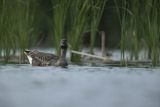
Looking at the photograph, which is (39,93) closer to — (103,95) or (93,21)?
(103,95)

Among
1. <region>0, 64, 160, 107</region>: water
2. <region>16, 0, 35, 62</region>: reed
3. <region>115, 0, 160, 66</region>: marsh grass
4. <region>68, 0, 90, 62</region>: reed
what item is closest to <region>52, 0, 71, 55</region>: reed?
<region>68, 0, 90, 62</region>: reed

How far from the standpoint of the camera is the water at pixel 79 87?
319 inches

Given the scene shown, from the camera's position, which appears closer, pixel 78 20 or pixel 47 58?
pixel 47 58

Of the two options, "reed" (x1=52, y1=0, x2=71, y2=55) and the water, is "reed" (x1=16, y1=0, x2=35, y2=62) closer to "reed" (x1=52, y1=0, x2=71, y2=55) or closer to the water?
"reed" (x1=52, y1=0, x2=71, y2=55)

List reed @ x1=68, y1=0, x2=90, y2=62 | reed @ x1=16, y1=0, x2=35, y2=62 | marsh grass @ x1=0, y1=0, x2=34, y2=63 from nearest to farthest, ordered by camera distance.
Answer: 1. marsh grass @ x1=0, y1=0, x2=34, y2=63
2. reed @ x1=68, y1=0, x2=90, y2=62
3. reed @ x1=16, y1=0, x2=35, y2=62

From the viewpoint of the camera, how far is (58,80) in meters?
9.74

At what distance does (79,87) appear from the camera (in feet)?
30.0

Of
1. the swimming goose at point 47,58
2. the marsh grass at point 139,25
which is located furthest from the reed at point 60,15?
the marsh grass at point 139,25

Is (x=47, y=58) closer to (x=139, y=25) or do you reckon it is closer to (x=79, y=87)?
(x=139, y=25)

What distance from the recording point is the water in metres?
8.11

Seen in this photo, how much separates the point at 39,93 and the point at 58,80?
1.14 metres

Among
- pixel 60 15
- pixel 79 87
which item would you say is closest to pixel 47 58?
pixel 60 15

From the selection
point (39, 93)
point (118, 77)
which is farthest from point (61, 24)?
point (39, 93)

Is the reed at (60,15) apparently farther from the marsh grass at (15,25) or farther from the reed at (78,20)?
the marsh grass at (15,25)
